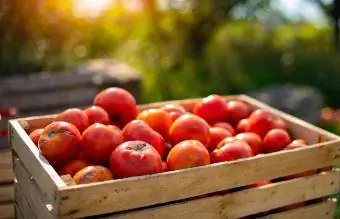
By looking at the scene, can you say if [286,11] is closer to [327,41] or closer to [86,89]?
[327,41]

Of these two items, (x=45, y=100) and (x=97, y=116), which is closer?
(x=97, y=116)

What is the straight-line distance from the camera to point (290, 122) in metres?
2.89

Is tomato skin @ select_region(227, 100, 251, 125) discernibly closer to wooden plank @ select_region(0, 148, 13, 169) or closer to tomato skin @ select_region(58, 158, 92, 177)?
tomato skin @ select_region(58, 158, 92, 177)

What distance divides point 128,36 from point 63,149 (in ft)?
16.7

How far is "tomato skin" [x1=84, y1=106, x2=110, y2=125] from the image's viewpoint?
8.34ft

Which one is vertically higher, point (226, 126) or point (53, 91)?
point (226, 126)

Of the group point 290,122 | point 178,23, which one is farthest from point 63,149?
point 178,23

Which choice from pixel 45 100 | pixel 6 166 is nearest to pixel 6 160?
pixel 6 166

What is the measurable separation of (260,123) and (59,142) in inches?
39.9

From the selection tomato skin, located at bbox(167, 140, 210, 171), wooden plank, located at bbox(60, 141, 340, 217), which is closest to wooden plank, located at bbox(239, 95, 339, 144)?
wooden plank, located at bbox(60, 141, 340, 217)

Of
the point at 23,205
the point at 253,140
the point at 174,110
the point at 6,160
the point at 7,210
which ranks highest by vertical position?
the point at 174,110

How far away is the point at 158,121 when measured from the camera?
2.57 m

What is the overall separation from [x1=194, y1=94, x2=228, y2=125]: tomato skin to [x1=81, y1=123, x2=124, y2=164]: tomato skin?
68cm

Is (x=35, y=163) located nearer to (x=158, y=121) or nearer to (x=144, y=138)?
(x=144, y=138)
